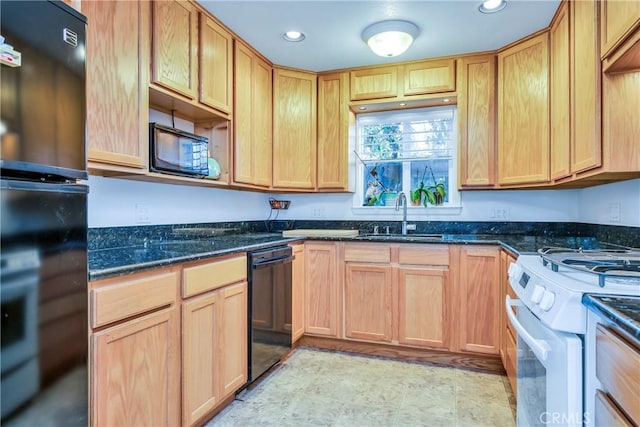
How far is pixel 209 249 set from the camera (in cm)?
196

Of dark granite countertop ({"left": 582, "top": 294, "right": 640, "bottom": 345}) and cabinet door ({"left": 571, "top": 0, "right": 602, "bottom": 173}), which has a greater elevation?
cabinet door ({"left": 571, "top": 0, "right": 602, "bottom": 173})

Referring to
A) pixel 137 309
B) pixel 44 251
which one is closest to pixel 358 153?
pixel 137 309

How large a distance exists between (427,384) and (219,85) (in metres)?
2.40

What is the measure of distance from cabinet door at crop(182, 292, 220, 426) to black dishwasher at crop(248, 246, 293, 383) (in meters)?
0.33

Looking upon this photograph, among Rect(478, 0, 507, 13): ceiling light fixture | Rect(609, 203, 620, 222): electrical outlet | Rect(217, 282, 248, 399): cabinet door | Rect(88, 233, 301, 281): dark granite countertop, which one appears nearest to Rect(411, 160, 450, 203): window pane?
Rect(609, 203, 620, 222): electrical outlet

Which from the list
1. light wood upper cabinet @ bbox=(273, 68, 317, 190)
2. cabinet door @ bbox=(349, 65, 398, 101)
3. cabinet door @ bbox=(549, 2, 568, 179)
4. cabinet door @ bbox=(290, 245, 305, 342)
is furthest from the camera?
light wood upper cabinet @ bbox=(273, 68, 317, 190)

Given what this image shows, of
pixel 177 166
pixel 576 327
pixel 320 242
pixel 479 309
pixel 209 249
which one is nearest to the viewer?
pixel 576 327

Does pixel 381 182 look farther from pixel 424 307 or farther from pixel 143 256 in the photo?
pixel 143 256

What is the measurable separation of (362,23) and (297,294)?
6.47 ft

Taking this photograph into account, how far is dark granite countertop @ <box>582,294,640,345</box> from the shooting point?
0.77 metres

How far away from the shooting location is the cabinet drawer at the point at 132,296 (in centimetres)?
126

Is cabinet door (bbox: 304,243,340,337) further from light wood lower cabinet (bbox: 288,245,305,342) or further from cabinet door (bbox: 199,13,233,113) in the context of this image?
cabinet door (bbox: 199,13,233,113)

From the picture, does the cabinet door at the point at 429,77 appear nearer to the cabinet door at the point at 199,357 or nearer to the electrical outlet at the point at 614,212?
the electrical outlet at the point at 614,212

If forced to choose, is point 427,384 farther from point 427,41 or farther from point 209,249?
point 427,41
